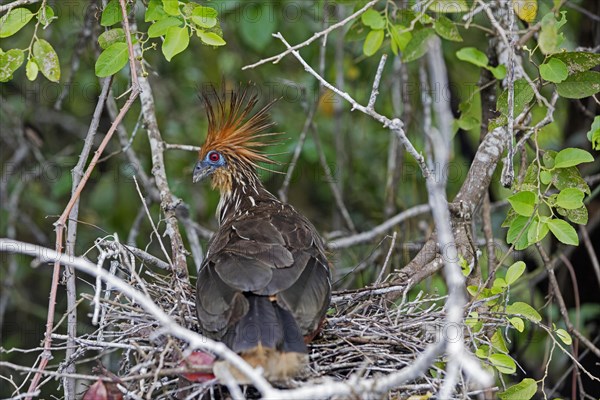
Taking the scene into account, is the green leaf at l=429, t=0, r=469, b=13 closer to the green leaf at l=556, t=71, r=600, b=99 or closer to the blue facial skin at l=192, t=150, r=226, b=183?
the green leaf at l=556, t=71, r=600, b=99

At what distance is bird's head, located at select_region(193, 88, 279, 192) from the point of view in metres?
5.65

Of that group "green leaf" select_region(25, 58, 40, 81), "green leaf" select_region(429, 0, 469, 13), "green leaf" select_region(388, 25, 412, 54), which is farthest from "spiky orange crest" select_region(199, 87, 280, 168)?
"green leaf" select_region(25, 58, 40, 81)

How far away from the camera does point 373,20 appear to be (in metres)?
5.05

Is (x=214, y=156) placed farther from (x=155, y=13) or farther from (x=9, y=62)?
(x=9, y=62)

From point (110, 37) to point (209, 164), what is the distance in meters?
→ 1.58

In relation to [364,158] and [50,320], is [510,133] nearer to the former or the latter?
[50,320]

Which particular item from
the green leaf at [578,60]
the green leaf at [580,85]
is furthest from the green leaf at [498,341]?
the green leaf at [578,60]

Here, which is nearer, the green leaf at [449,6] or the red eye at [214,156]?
the green leaf at [449,6]

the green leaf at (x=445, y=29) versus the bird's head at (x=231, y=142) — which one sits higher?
the green leaf at (x=445, y=29)

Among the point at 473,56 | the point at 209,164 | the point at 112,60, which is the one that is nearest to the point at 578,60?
the point at 473,56

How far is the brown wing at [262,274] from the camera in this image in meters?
3.94

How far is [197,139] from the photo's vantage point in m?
7.95

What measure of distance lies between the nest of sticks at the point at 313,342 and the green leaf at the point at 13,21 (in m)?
1.16

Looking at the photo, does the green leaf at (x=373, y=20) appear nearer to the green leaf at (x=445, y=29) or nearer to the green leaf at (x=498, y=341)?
the green leaf at (x=445, y=29)
